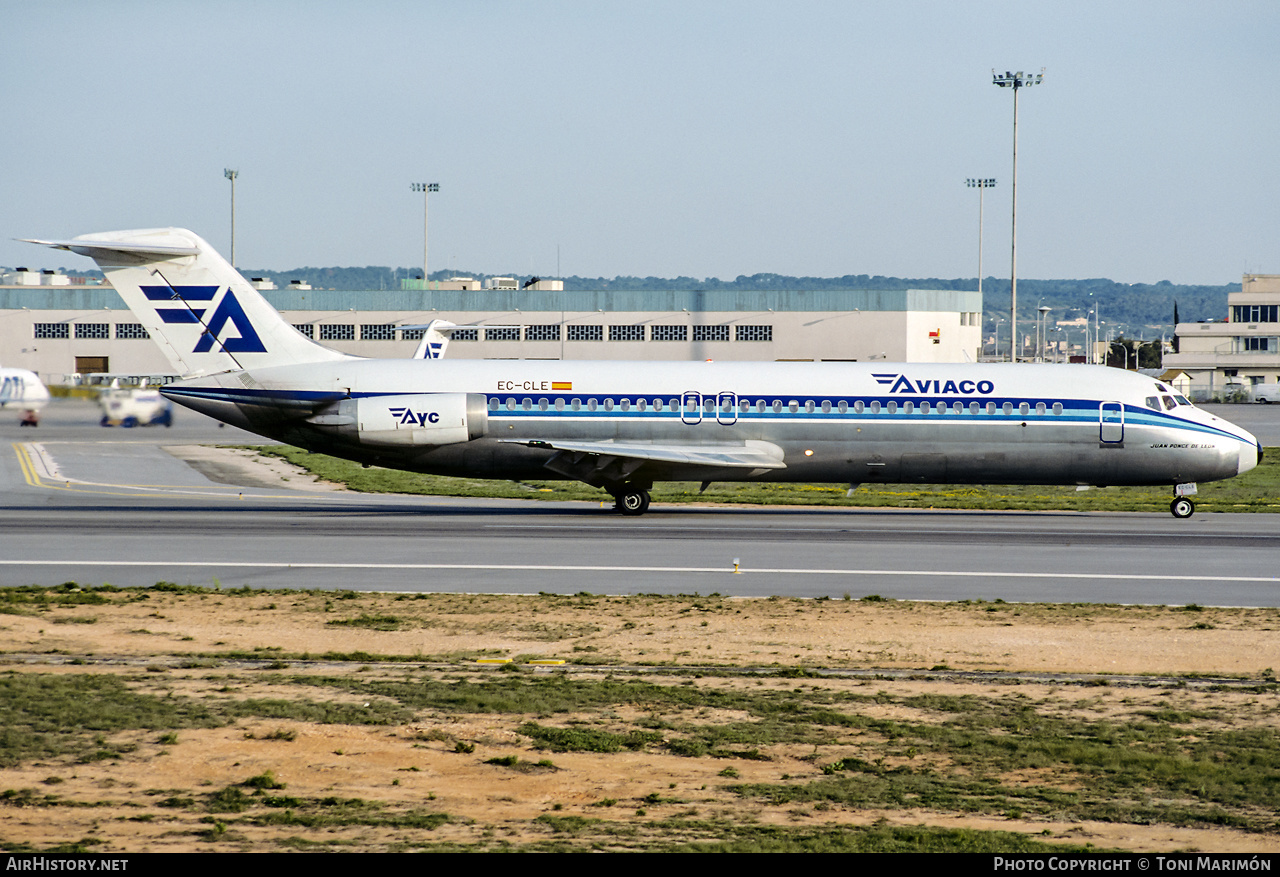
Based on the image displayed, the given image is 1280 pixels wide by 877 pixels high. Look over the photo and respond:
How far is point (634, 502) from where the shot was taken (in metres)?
35.2

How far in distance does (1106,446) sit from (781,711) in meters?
22.6

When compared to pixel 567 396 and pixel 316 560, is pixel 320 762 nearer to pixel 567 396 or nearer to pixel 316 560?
pixel 316 560

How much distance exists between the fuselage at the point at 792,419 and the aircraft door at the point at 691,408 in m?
0.04

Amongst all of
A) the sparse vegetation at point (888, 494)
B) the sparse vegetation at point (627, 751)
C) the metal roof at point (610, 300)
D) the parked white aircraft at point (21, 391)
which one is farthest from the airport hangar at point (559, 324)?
the sparse vegetation at point (627, 751)

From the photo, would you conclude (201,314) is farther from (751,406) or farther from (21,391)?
(751,406)

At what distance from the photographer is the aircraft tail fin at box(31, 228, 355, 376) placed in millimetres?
34812

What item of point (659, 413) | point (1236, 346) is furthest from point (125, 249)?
point (1236, 346)

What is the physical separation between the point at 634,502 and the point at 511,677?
61.9 ft

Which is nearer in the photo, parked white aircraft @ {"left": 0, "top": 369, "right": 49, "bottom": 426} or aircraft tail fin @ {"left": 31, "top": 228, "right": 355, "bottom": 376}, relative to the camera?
parked white aircraft @ {"left": 0, "top": 369, "right": 49, "bottom": 426}

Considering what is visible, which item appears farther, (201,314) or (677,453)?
(201,314)

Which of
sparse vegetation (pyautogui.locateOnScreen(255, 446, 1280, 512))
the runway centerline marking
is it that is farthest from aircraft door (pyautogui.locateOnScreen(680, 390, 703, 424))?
the runway centerline marking

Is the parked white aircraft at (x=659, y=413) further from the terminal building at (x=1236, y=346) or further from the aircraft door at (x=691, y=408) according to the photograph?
the terminal building at (x=1236, y=346)

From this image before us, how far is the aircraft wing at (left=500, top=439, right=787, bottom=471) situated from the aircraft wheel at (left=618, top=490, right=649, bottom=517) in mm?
1412

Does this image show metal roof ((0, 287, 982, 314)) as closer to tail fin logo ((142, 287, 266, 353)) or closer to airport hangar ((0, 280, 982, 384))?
airport hangar ((0, 280, 982, 384))
